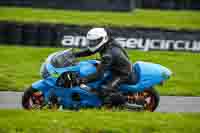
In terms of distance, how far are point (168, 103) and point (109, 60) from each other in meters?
2.64

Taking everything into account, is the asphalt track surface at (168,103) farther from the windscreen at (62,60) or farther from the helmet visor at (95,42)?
the helmet visor at (95,42)

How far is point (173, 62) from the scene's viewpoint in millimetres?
19578

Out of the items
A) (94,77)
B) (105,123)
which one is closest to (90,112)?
(105,123)

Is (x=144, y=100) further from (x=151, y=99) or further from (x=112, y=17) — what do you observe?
(x=112, y=17)

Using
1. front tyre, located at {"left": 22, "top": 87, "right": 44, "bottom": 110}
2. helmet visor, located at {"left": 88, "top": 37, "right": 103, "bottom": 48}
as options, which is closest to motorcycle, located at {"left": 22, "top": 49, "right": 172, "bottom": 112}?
front tyre, located at {"left": 22, "top": 87, "right": 44, "bottom": 110}

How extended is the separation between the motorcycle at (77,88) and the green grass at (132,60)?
3.07m

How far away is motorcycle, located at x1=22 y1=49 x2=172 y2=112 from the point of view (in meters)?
11.6

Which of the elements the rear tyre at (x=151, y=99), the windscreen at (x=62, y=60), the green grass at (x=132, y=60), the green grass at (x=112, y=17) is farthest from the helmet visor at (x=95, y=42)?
the green grass at (x=112, y=17)

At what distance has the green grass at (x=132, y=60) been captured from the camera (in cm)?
1535

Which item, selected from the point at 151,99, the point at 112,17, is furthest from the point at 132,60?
the point at 112,17

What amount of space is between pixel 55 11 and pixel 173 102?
1743 cm

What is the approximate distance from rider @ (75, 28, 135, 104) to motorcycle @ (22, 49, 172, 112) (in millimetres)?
109

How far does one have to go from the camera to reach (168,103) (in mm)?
13562

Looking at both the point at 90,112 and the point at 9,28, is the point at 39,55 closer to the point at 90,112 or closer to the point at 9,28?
the point at 9,28
